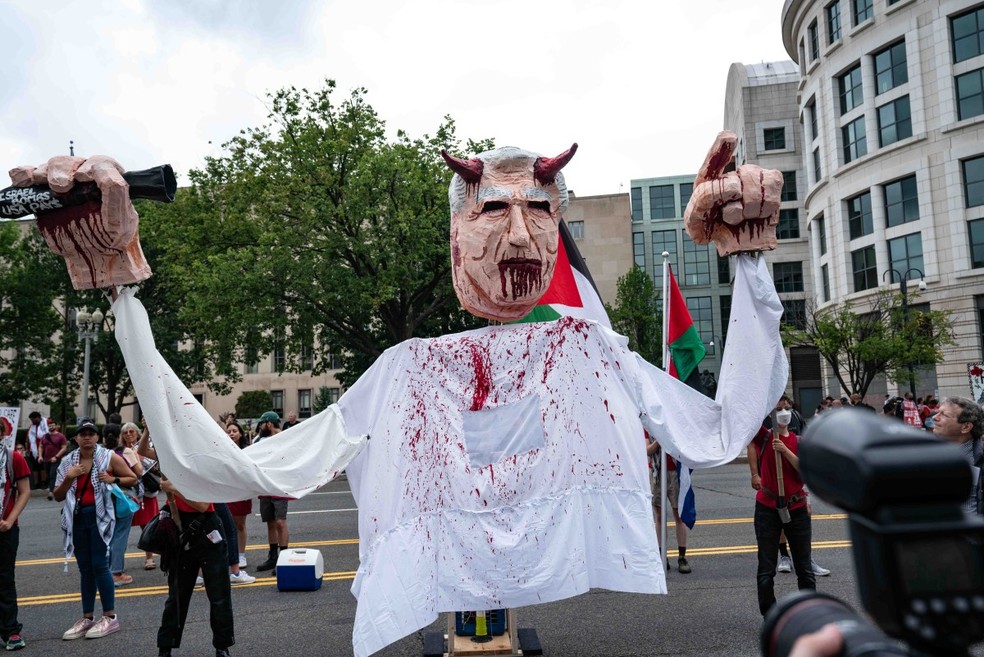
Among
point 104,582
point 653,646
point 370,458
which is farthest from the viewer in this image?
point 104,582

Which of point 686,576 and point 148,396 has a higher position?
point 148,396

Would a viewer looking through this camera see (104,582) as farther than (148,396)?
Yes

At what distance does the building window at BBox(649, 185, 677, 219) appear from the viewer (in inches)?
2141

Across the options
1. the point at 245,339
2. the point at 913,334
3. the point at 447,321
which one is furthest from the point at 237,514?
the point at 913,334

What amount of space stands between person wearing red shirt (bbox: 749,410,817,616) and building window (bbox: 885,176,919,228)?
28.1m

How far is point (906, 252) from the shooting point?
29422 millimetres

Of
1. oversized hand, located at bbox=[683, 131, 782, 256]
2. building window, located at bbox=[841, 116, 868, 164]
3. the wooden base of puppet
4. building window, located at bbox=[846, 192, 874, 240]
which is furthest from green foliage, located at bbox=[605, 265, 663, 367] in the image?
oversized hand, located at bbox=[683, 131, 782, 256]

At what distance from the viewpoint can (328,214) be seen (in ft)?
59.1

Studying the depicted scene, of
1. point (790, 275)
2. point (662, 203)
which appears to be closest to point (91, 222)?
point (790, 275)

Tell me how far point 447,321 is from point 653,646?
1828 centimetres

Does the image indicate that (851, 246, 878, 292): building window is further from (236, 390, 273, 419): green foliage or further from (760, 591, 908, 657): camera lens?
(760, 591, 908, 657): camera lens

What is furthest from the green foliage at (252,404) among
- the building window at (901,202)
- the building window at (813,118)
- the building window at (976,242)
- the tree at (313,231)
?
the building window at (976,242)

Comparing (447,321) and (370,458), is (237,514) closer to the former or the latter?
(370,458)

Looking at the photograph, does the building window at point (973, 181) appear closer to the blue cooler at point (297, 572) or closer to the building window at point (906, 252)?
the building window at point (906, 252)
